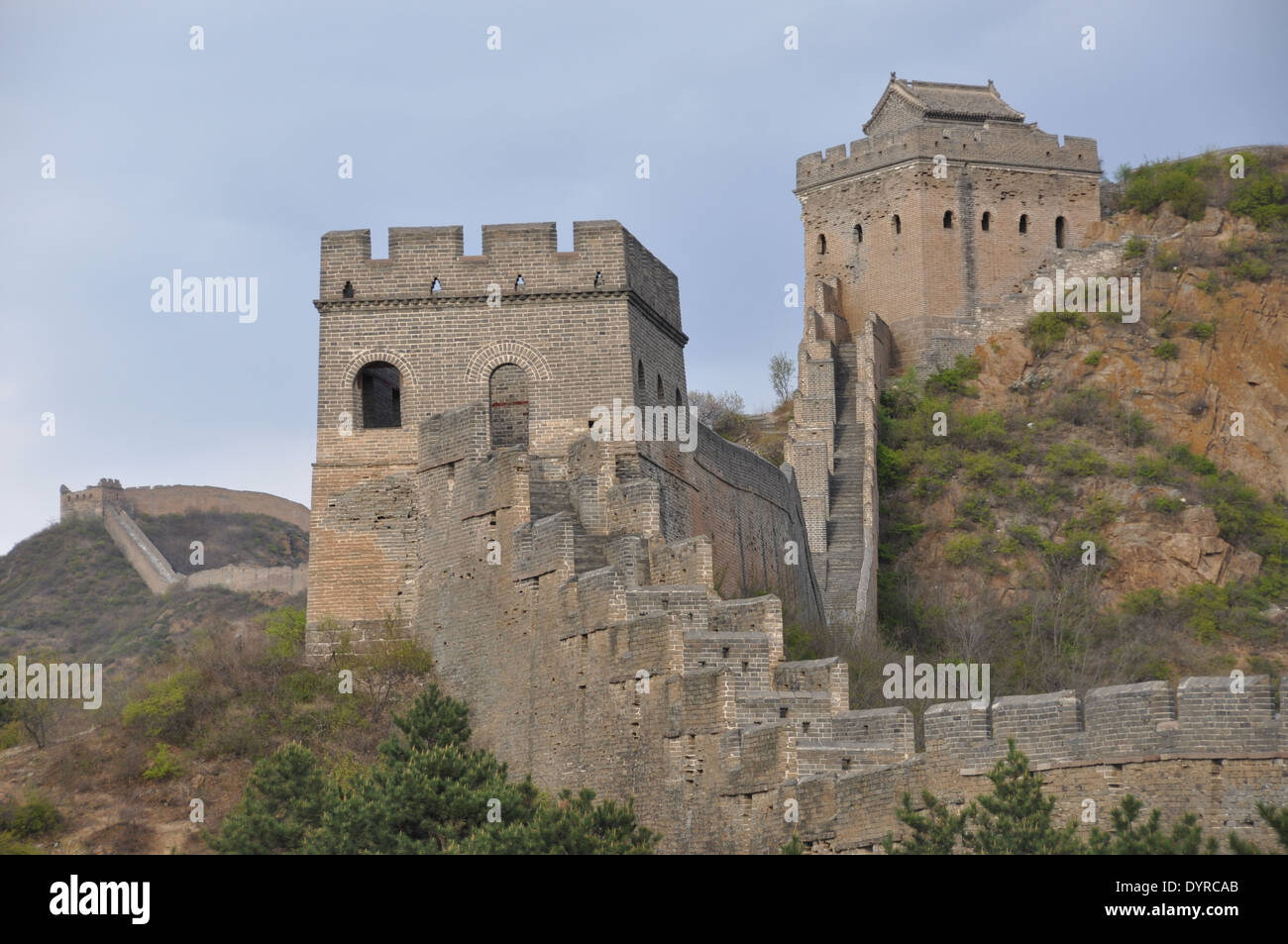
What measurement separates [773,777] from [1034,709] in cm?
A: 513

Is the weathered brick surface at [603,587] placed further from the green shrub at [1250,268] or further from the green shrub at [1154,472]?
the green shrub at [1250,268]

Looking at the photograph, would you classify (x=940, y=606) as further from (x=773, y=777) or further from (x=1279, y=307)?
(x=773, y=777)

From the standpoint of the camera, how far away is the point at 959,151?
64062mm

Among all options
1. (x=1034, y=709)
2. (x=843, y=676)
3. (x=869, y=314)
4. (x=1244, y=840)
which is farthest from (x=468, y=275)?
(x=869, y=314)

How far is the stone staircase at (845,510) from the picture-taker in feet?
168

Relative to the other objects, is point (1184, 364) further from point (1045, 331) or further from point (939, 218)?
point (939, 218)

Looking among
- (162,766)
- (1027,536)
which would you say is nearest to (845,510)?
(1027,536)

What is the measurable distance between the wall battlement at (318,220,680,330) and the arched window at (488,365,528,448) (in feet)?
4.19

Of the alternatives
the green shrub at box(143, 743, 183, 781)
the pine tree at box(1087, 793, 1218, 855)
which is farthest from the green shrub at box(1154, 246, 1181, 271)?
the pine tree at box(1087, 793, 1218, 855)

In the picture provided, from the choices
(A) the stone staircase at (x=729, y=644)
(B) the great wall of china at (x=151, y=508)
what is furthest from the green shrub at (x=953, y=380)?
(B) the great wall of china at (x=151, y=508)

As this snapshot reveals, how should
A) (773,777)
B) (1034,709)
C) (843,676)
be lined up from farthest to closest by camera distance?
(843,676) < (773,777) < (1034,709)

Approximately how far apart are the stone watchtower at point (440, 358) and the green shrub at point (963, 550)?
68.1 feet
